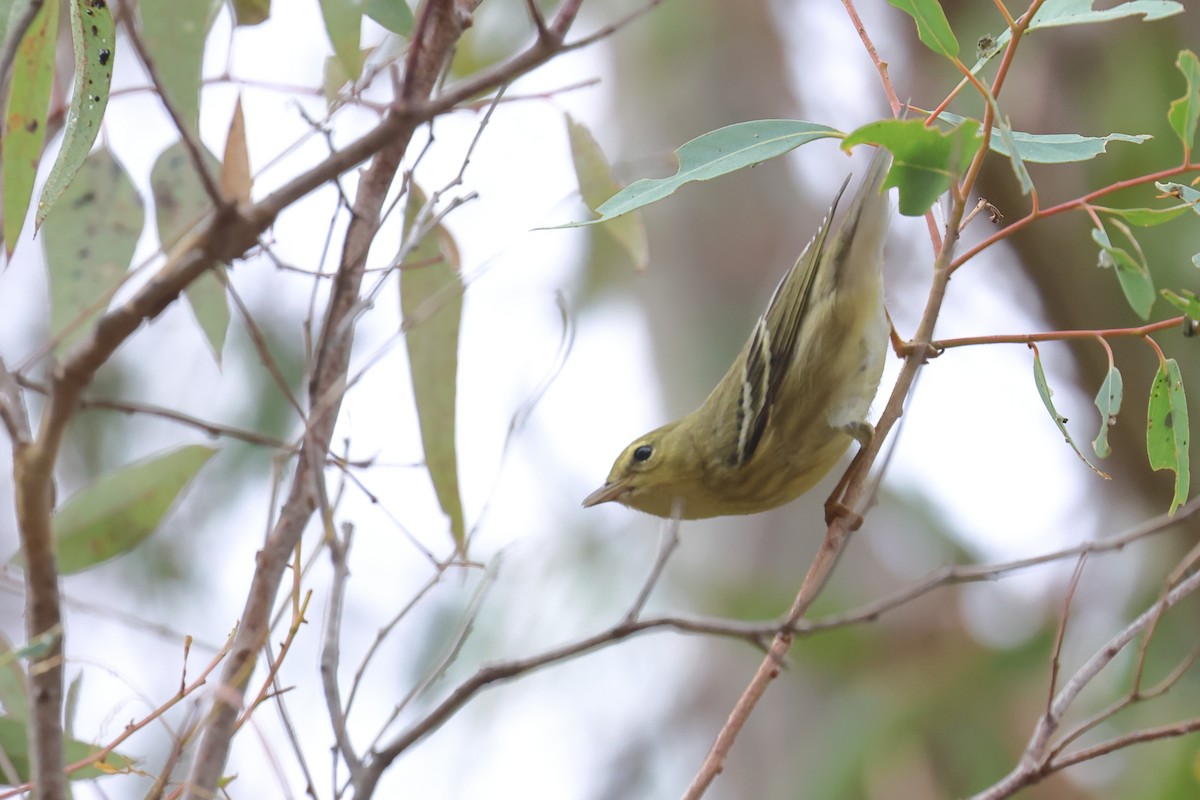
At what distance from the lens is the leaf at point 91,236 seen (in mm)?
2197

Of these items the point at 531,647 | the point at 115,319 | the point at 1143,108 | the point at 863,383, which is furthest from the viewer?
the point at 531,647

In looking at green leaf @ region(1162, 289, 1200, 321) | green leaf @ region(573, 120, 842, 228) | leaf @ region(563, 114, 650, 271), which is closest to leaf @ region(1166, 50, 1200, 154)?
green leaf @ region(1162, 289, 1200, 321)

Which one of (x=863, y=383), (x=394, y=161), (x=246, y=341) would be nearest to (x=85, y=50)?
(x=394, y=161)

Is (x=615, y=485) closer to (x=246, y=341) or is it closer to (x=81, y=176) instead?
(x=81, y=176)

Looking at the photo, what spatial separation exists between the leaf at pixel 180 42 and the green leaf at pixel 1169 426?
1.55 meters

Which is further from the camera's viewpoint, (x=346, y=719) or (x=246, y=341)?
(x=246, y=341)

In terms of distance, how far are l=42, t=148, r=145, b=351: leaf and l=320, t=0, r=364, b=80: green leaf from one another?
0.57m

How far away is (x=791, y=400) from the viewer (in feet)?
9.58

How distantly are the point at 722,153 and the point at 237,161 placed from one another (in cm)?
92

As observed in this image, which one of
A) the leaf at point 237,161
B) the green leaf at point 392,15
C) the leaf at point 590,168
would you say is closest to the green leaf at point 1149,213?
the leaf at point 590,168

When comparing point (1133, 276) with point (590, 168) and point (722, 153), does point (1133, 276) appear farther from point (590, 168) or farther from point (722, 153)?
point (590, 168)

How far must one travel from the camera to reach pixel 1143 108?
4.35 metres

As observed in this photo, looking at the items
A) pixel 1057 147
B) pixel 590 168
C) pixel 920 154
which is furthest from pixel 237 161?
pixel 1057 147

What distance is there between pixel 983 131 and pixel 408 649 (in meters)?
3.93
